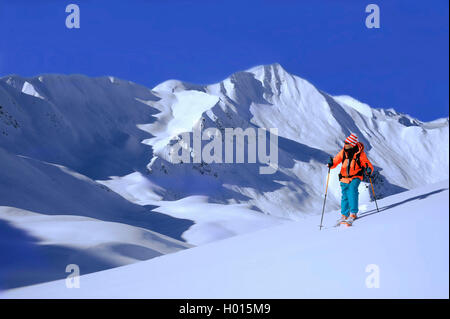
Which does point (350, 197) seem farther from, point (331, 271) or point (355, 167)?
point (331, 271)

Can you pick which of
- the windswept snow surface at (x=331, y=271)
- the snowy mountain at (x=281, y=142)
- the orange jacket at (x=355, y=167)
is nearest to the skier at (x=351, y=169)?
the orange jacket at (x=355, y=167)

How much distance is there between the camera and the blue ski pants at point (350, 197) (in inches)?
304

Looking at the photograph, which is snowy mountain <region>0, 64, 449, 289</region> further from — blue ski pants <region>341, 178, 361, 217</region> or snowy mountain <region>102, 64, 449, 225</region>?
blue ski pants <region>341, 178, 361, 217</region>

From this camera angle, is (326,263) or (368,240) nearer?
(326,263)

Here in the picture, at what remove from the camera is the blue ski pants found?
304 inches

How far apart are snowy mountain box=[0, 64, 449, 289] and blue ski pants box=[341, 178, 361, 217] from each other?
956 centimetres

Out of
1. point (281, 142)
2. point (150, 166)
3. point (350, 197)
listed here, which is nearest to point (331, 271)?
point (350, 197)

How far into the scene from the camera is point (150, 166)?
2906 inches

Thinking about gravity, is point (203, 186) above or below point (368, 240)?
above

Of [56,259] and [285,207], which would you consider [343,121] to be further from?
[56,259]

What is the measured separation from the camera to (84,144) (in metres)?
78.9

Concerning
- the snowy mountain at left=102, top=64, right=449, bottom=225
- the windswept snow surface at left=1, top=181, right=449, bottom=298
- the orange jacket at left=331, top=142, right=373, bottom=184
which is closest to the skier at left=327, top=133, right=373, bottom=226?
the orange jacket at left=331, top=142, right=373, bottom=184
